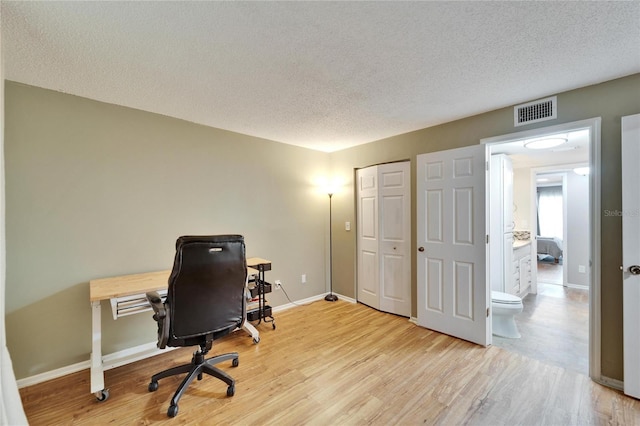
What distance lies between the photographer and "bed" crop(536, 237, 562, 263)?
666 centimetres

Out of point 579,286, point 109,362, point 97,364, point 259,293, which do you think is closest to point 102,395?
point 97,364

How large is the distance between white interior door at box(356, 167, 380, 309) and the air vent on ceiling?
1.67 m

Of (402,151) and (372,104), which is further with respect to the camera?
(402,151)

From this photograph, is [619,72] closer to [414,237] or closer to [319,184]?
[414,237]

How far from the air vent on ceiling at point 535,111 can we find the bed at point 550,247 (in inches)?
233

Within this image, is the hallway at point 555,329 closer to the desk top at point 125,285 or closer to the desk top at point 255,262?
the desk top at point 255,262

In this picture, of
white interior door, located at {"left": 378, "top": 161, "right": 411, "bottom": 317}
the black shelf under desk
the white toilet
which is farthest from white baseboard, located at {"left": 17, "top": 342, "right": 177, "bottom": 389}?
the white toilet

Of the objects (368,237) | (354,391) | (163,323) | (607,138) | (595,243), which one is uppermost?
(607,138)

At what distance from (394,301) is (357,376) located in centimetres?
151

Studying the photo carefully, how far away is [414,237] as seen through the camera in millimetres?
3297

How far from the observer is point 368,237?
152 inches

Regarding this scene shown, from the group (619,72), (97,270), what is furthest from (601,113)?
(97,270)

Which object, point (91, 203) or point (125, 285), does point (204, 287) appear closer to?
point (125, 285)

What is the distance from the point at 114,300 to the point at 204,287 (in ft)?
2.57
